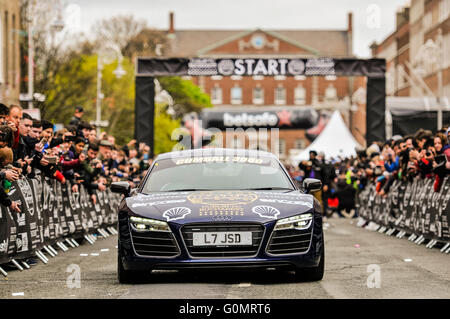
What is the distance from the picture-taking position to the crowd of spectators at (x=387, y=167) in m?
17.8

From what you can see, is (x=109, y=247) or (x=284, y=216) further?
(x=109, y=247)

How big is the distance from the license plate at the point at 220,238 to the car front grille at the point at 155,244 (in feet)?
0.75

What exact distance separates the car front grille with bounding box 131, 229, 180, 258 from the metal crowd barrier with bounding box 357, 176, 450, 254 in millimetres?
7013

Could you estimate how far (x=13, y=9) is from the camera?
4825 cm

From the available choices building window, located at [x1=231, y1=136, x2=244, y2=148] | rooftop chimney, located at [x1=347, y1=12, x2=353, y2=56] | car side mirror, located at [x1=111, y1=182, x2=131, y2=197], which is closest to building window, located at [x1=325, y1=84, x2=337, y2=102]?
building window, located at [x1=231, y1=136, x2=244, y2=148]

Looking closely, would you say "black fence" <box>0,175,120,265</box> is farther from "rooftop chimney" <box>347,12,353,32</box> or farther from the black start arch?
"rooftop chimney" <box>347,12,353,32</box>

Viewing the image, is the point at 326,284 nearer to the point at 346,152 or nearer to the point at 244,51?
the point at 346,152

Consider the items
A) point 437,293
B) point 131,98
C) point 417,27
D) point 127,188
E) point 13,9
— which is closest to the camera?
point 437,293

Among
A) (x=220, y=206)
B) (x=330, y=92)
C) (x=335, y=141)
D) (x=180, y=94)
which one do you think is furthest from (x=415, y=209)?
(x=330, y=92)

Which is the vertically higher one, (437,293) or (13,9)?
(13,9)

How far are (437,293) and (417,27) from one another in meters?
84.3

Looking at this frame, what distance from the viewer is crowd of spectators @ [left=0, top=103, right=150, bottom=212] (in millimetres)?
11992

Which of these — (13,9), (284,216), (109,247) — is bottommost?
(109,247)
